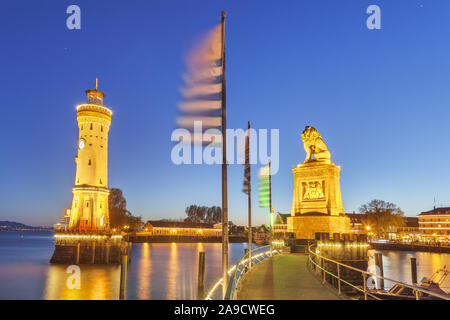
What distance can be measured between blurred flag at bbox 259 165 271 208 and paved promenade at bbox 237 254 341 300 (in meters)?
5.62

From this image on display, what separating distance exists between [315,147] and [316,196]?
193 inches

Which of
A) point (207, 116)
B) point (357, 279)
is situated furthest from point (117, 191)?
point (207, 116)

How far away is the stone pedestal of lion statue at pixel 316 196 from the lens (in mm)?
32662

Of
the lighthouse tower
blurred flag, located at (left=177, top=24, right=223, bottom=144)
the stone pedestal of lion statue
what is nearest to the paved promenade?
blurred flag, located at (left=177, top=24, right=223, bottom=144)

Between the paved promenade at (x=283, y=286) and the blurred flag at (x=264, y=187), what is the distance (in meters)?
5.62

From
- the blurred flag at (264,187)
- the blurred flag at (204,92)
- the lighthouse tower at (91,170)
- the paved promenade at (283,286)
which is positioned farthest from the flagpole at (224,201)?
the lighthouse tower at (91,170)

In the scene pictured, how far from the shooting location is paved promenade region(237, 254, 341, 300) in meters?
10.5

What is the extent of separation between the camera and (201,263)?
645 inches

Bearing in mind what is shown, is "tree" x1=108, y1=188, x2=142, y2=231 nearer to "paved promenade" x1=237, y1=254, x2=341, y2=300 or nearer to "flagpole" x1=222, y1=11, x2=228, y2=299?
"paved promenade" x1=237, y1=254, x2=341, y2=300

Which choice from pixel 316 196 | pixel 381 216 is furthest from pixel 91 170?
pixel 381 216

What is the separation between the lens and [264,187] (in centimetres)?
2180

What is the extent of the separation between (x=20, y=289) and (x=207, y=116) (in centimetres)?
3597
